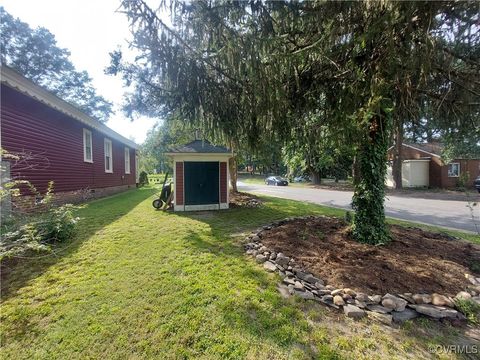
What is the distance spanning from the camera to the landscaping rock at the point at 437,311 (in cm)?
262

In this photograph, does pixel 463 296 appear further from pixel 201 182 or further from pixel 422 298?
pixel 201 182

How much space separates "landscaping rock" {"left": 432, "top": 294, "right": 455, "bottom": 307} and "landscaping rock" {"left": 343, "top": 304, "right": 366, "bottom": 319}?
95cm

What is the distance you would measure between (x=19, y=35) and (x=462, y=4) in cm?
3465

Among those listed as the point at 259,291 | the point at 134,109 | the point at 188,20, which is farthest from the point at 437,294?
the point at 134,109

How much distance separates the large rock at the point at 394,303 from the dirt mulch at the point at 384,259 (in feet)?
0.57

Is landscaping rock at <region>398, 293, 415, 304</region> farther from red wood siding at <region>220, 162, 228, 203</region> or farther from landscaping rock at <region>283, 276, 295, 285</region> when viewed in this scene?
red wood siding at <region>220, 162, 228, 203</region>

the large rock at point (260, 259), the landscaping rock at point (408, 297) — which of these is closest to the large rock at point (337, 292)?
the landscaping rock at point (408, 297)

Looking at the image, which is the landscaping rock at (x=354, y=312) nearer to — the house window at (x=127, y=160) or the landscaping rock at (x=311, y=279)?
the landscaping rock at (x=311, y=279)

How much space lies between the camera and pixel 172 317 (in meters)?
2.57

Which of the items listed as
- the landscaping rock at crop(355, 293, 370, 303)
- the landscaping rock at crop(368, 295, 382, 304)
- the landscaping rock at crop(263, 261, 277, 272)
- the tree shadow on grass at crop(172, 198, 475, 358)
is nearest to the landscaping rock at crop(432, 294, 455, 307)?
the tree shadow on grass at crop(172, 198, 475, 358)

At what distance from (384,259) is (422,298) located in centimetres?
105

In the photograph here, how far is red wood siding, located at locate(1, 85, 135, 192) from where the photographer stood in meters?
6.30

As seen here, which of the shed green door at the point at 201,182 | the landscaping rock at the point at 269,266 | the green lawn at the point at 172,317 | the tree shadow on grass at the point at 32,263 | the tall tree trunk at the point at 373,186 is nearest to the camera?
the green lawn at the point at 172,317

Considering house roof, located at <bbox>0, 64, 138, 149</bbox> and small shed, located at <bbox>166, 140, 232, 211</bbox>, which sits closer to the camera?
house roof, located at <bbox>0, 64, 138, 149</bbox>
